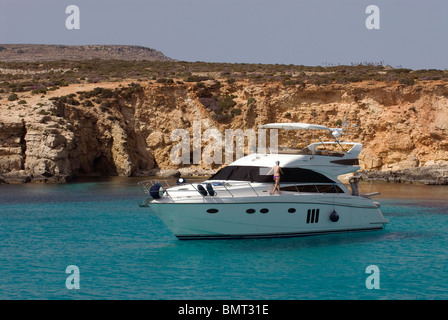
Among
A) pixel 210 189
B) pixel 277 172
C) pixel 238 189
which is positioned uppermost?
pixel 277 172

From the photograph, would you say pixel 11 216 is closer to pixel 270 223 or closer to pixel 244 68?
pixel 270 223

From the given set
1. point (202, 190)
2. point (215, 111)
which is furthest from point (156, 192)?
point (215, 111)

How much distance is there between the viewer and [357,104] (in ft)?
170

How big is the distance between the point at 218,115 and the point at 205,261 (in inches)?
1498

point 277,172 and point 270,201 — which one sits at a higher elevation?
point 277,172

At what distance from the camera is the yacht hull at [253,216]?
1633cm

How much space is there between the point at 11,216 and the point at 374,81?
38.5 meters

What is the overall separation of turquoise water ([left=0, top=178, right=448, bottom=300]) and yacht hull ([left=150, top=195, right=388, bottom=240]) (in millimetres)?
355

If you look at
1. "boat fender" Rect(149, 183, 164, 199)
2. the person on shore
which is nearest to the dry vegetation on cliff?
"boat fender" Rect(149, 183, 164, 199)

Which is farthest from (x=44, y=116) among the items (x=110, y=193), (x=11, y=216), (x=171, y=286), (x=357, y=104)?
(x=171, y=286)

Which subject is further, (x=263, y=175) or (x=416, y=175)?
(x=416, y=175)

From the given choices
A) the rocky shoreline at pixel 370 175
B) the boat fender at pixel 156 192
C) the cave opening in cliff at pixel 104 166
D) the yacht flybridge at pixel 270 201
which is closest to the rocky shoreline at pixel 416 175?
the rocky shoreline at pixel 370 175

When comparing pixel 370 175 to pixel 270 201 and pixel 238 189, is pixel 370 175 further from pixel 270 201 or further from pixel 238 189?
pixel 238 189

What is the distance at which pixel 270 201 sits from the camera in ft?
55.0
